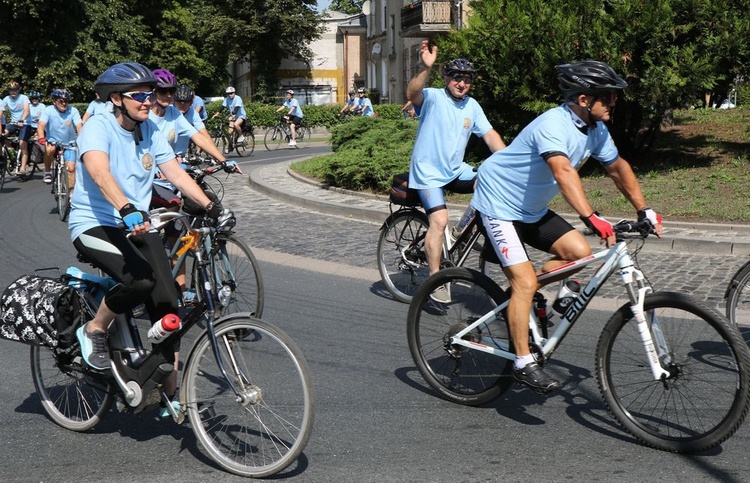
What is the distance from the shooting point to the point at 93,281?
15.4ft

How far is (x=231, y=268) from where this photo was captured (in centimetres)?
656

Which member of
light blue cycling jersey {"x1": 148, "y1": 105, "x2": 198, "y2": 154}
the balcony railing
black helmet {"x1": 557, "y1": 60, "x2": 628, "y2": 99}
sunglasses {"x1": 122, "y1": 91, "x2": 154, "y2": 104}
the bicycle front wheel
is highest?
the balcony railing

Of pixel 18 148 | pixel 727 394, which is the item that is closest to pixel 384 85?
pixel 18 148

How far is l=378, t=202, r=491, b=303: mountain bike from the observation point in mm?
7273

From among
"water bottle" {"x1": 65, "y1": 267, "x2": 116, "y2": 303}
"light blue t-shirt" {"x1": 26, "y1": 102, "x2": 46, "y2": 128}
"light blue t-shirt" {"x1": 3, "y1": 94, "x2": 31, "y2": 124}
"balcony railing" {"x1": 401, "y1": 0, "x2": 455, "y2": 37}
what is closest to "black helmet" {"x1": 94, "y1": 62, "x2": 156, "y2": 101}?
"water bottle" {"x1": 65, "y1": 267, "x2": 116, "y2": 303}

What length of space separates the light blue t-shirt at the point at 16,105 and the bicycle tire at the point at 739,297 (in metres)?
15.4

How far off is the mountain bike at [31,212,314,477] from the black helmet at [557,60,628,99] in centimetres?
187

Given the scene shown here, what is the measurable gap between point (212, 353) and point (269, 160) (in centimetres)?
2080

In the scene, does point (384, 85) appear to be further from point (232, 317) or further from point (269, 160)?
point (232, 317)

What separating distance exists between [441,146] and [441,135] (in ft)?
0.29

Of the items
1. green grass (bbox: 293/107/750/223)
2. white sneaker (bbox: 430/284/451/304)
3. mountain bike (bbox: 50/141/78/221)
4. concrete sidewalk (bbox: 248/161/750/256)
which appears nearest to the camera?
white sneaker (bbox: 430/284/451/304)

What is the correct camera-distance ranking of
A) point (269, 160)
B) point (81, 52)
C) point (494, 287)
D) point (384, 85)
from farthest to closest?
point (384, 85)
point (81, 52)
point (269, 160)
point (494, 287)

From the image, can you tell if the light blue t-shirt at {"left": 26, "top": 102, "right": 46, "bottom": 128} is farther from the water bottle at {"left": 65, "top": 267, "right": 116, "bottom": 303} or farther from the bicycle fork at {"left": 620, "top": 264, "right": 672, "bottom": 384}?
the bicycle fork at {"left": 620, "top": 264, "right": 672, "bottom": 384}

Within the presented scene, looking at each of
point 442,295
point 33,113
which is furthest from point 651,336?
point 33,113
